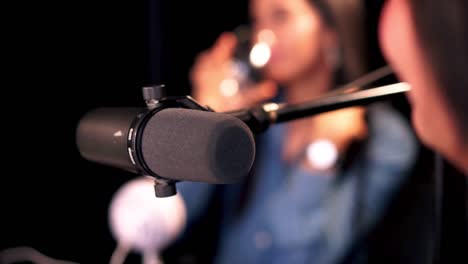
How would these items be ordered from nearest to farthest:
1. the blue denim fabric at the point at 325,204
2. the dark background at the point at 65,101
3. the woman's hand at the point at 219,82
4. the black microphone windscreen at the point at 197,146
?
the black microphone windscreen at the point at 197,146 → the dark background at the point at 65,101 → the blue denim fabric at the point at 325,204 → the woman's hand at the point at 219,82

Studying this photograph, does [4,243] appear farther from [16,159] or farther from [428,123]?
[428,123]

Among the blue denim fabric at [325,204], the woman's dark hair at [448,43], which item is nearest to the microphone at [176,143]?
the woman's dark hair at [448,43]

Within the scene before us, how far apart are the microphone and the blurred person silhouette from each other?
1266 millimetres

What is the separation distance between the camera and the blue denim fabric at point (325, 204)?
5.72ft

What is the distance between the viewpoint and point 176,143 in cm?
49

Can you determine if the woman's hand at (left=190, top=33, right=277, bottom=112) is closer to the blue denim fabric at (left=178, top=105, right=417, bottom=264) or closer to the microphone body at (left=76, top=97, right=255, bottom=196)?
the blue denim fabric at (left=178, top=105, right=417, bottom=264)

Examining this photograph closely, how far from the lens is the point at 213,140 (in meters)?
0.46

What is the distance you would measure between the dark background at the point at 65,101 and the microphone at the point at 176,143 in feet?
3.01

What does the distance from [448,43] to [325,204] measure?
1.30 m

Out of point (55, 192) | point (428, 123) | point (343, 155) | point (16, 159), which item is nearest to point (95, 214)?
point (55, 192)

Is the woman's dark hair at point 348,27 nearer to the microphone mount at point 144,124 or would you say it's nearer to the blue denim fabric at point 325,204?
the blue denim fabric at point 325,204

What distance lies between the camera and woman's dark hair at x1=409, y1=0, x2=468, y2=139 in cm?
49

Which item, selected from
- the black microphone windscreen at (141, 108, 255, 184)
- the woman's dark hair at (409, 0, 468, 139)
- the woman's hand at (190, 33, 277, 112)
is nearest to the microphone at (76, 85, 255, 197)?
the black microphone windscreen at (141, 108, 255, 184)

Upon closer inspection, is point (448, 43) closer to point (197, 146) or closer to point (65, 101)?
point (197, 146)
